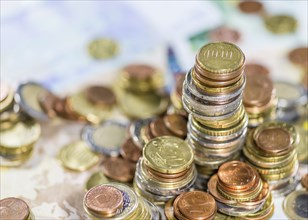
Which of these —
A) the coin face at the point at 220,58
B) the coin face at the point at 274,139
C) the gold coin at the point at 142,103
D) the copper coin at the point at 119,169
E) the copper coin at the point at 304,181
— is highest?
the coin face at the point at 220,58

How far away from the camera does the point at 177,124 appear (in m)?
1.93

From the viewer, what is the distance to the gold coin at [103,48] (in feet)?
8.05

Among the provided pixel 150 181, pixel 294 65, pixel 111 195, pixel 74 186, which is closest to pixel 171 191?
pixel 150 181

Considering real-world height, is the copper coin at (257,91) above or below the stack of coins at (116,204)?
above

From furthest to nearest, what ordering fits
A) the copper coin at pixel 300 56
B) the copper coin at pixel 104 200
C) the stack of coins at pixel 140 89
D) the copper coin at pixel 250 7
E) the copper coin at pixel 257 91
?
1. the copper coin at pixel 250 7
2. the copper coin at pixel 300 56
3. the stack of coins at pixel 140 89
4. the copper coin at pixel 257 91
5. the copper coin at pixel 104 200

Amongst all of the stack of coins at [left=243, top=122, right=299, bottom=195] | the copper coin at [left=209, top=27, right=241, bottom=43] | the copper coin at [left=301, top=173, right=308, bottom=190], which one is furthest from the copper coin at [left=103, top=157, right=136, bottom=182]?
the copper coin at [left=209, top=27, right=241, bottom=43]

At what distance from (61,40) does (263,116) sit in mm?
918

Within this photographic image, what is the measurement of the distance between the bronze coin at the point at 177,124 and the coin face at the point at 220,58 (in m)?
0.29

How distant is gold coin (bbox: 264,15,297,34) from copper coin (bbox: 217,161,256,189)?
936mm

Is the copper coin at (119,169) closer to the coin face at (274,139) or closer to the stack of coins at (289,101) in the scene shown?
the coin face at (274,139)

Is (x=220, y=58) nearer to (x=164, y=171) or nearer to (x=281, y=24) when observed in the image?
(x=164, y=171)

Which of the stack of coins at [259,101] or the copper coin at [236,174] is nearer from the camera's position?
the copper coin at [236,174]

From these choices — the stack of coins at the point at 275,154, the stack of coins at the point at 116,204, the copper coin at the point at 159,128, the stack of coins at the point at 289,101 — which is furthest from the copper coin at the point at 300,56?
the stack of coins at the point at 116,204

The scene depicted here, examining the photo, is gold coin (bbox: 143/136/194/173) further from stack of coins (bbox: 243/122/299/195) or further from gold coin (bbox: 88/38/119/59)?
gold coin (bbox: 88/38/119/59)
